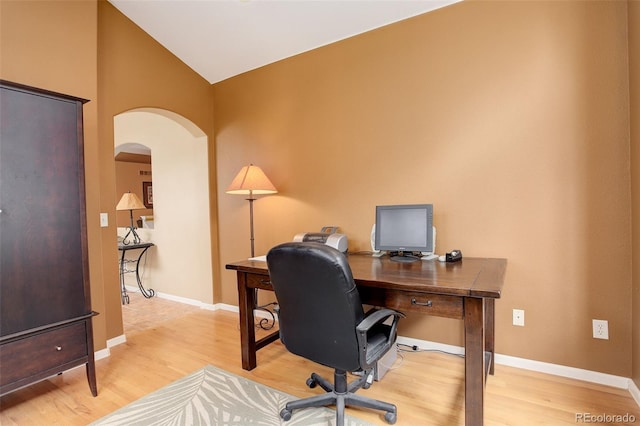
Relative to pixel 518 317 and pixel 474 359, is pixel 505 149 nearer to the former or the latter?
pixel 518 317

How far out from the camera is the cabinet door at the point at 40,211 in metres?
1.72

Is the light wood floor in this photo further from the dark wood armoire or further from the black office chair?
the black office chair

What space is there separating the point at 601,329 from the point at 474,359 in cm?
114

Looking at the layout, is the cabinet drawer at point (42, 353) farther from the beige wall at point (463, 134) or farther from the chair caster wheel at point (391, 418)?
the chair caster wheel at point (391, 418)

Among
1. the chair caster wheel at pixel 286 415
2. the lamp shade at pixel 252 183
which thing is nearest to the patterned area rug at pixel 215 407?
the chair caster wheel at pixel 286 415

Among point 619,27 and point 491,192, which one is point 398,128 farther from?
point 619,27

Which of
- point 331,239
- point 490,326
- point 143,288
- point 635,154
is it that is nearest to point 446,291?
point 490,326

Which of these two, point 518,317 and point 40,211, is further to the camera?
point 518,317

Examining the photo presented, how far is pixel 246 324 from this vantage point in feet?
7.60

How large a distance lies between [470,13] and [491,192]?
1278mm

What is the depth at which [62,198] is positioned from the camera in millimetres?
1918

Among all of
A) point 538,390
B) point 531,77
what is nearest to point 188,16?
point 531,77

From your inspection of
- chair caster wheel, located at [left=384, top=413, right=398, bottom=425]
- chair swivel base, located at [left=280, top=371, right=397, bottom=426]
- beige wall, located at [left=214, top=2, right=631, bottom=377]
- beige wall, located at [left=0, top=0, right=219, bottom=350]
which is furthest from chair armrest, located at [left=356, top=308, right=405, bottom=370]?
beige wall, located at [left=0, top=0, right=219, bottom=350]

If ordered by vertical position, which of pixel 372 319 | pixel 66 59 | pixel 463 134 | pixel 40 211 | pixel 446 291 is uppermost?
pixel 66 59
